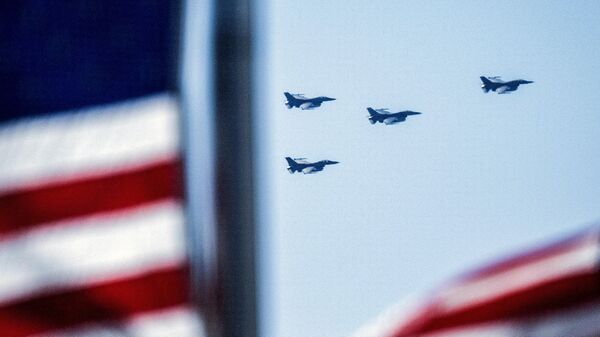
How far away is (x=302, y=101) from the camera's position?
15.2 m

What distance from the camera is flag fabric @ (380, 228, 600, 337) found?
155 cm

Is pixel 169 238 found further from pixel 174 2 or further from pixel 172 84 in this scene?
pixel 174 2

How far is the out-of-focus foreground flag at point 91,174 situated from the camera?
1362mm

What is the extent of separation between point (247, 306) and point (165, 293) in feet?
0.61

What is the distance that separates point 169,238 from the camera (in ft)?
4.67

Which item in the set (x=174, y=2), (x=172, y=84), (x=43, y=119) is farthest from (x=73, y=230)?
(x=174, y=2)

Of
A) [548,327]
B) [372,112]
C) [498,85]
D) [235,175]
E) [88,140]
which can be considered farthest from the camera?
[372,112]

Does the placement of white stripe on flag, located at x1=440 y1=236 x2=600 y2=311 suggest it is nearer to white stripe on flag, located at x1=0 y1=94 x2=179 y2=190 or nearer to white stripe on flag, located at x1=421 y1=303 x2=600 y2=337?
white stripe on flag, located at x1=421 y1=303 x2=600 y2=337

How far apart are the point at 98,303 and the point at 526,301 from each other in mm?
734

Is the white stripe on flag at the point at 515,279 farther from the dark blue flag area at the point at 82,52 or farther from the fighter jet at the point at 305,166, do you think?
the fighter jet at the point at 305,166

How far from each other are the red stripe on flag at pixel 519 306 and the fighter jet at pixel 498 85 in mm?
13326

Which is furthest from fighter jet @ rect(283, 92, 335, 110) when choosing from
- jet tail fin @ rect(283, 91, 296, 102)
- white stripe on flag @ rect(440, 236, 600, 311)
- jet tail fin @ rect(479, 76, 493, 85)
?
white stripe on flag @ rect(440, 236, 600, 311)

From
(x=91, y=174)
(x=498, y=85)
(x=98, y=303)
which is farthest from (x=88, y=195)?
(x=498, y=85)

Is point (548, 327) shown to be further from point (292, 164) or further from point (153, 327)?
point (292, 164)
